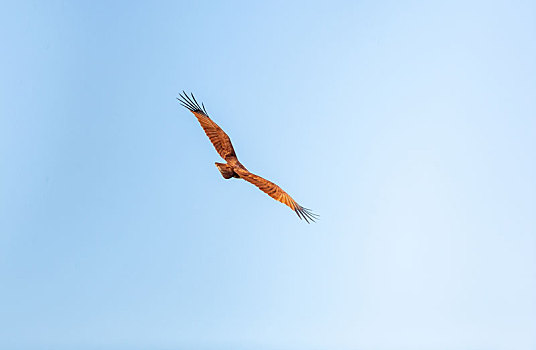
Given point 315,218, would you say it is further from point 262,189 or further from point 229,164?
point 229,164

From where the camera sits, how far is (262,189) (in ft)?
102

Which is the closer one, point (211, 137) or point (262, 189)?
point (262, 189)

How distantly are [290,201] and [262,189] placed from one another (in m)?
1.79

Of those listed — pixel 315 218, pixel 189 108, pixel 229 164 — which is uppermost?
pixel 189 108

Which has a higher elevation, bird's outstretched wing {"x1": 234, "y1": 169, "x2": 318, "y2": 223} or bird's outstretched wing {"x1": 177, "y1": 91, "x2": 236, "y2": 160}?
bird's outstretched wing {"x1": 177, "y1": 91, "x2": 236, "y2": 160}

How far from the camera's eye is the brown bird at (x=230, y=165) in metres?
30.1

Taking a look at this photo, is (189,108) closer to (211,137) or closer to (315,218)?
(211,137)

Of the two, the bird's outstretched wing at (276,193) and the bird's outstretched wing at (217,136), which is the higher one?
the bird's outstretched wing at (217,136)

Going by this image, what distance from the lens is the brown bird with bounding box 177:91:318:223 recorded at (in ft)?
98.8

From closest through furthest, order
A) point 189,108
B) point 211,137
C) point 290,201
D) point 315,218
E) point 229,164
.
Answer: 1. point 315,218
2. point 290,201
3. point 229,164
4. point 211,137
5. point 189,108

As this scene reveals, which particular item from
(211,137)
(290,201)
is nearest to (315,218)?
(290,201)

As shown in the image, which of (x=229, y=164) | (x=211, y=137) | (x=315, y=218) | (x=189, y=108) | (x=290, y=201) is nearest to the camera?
(x=315, y=218)

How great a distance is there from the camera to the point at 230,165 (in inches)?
1364

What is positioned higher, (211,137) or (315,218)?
(211,137)
